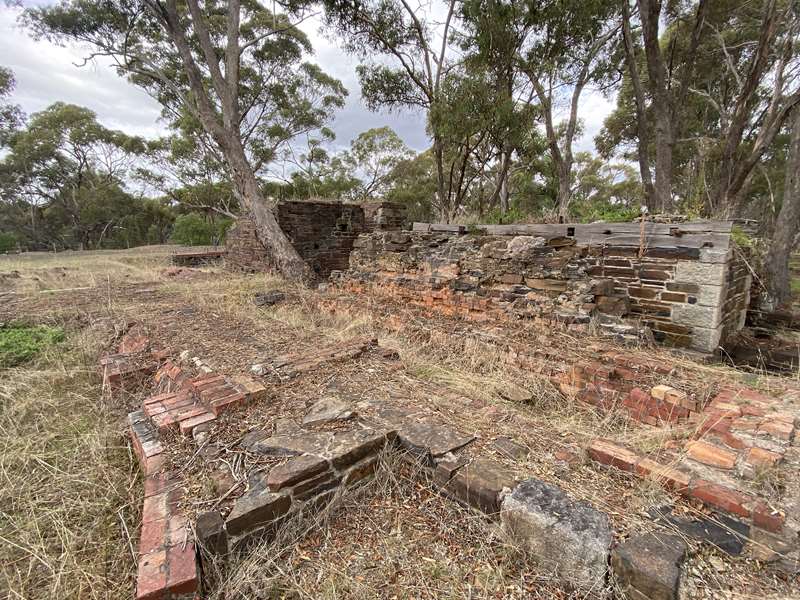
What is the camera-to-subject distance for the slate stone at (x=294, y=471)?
5.01 ft

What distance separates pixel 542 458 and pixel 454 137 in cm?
777

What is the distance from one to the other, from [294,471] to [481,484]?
0.82 metres

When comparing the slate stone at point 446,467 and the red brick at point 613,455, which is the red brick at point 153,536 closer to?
the slate stone at point 446,467

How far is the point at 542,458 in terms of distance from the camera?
177cm

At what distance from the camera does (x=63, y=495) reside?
1723mm

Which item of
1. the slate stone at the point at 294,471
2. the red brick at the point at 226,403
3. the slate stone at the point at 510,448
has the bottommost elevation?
the slate stone at the point at 510,448

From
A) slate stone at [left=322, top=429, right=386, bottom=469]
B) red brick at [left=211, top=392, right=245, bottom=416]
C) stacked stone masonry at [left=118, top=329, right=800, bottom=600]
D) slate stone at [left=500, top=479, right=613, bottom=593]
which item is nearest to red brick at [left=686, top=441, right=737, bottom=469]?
stacked stone masonry at [left=118, top=329, right=800, bottom=600]

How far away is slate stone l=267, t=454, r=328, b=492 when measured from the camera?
5.01 ft

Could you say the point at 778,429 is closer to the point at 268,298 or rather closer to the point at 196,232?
the point at 268,298

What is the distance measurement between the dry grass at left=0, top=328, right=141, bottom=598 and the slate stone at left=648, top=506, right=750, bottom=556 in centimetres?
203

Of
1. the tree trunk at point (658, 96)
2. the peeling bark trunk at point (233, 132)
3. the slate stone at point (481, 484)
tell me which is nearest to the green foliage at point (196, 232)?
the peeling bark trunk at point (233, 132)

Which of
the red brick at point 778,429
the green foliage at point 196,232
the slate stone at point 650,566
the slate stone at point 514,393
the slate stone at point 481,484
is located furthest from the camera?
the green foliage at point 196,232

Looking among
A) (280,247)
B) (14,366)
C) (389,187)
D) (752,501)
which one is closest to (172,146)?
(389,187)

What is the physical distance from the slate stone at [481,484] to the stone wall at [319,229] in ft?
23.7
